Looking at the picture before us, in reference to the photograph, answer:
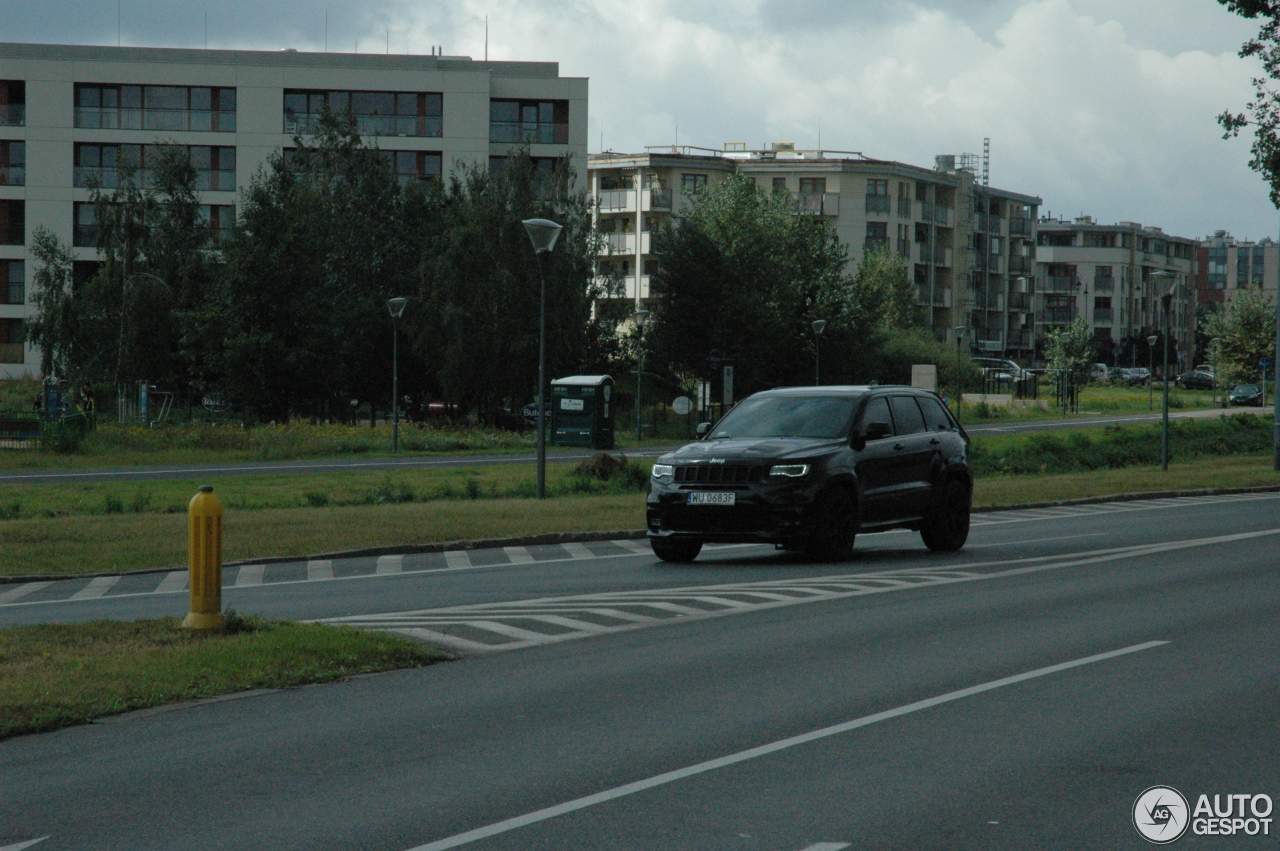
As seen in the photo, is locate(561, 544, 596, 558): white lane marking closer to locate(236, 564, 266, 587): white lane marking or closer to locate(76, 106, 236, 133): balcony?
locate(236, 564, 266, 587): white lane marking

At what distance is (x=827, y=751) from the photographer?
22.8 ft

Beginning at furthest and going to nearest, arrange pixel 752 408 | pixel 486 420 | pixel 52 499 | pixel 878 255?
pixel 878 255 < pixel 486 420 < pixel 52 499 < pixel 752 408

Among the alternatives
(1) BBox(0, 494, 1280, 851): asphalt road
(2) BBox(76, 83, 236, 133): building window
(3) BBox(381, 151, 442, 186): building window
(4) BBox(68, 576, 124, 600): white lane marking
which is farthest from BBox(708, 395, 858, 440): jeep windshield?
(2) BBox(76, 83, 236, 133): building window

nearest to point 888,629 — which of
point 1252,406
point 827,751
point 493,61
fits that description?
point 827,751

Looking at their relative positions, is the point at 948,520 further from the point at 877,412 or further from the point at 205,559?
the point at 205,559

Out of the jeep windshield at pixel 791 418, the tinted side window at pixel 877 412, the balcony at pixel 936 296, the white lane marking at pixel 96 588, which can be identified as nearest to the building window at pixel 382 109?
the balcony at pixel 936 296

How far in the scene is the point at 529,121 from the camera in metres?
78.3

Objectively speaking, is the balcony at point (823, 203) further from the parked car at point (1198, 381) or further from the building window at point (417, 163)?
the building window at point (417, 163)

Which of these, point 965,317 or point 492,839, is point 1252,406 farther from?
point 492,839

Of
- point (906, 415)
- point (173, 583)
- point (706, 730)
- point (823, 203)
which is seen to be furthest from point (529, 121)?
point (706, 730)

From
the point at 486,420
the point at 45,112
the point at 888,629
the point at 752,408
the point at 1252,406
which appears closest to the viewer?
the point at 888,629

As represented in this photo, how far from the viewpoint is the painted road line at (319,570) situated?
1554 centimetres

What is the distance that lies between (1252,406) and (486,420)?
50960mm

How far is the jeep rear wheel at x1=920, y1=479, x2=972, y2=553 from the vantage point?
17766 mm
